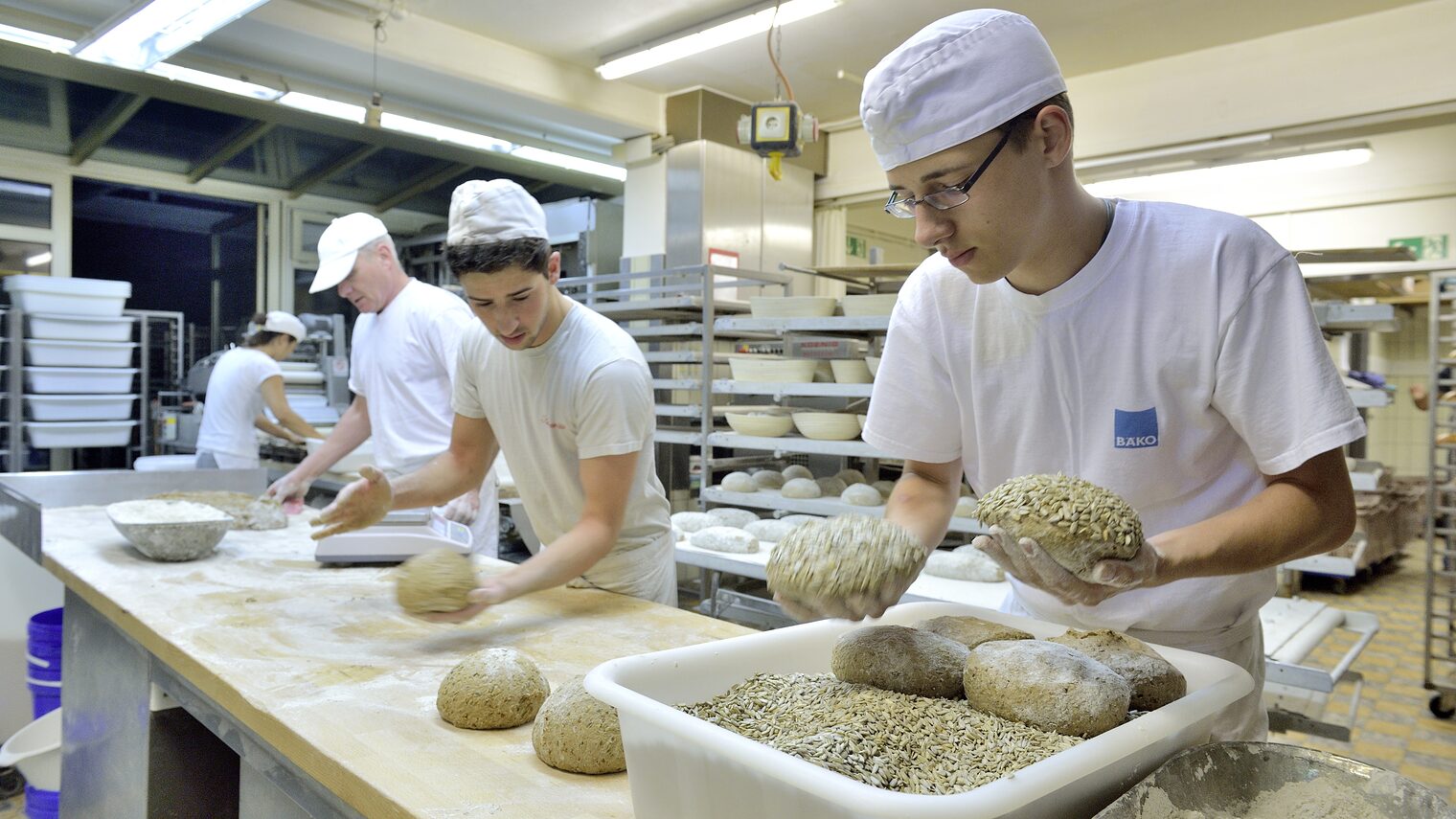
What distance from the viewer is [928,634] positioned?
0.99m

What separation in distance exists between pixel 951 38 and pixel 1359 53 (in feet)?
16.2

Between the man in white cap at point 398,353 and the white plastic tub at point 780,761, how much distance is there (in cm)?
216

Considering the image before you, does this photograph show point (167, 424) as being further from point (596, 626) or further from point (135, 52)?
point (596, 626)

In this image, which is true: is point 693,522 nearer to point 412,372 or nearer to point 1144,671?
point 412,372

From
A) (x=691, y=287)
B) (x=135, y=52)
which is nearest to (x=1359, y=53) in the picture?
(x=691, y=287)

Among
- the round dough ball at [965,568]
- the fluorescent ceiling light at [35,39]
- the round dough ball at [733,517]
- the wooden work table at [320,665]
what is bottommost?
the round dough ball at [965,568]

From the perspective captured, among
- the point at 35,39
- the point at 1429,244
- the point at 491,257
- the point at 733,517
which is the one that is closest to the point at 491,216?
the point at 491,257

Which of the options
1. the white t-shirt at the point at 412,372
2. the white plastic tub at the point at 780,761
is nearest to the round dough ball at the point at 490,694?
the white plastic tub at the point at 780,761

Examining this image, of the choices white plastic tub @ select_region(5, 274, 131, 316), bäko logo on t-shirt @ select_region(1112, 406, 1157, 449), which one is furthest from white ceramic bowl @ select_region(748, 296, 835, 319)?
white plastic tub @ select_region(5, 274, 131, 316)

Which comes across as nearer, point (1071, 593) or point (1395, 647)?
point (1071, 593)

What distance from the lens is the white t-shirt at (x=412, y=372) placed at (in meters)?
3.01

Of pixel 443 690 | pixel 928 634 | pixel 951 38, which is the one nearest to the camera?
pixel 928 634

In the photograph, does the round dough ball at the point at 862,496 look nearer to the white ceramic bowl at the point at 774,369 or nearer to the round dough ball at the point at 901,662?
the white ceramic bowl at the point at 774,369

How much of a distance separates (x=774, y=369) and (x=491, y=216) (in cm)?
216
